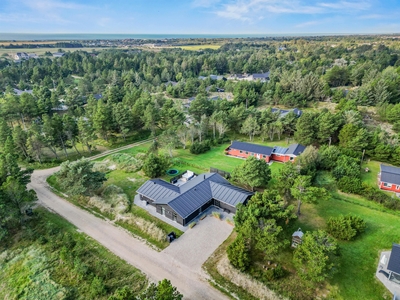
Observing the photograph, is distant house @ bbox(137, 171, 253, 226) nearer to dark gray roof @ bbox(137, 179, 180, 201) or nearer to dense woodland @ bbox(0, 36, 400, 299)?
dark gray roof @ bbox(137, 179, 180, 201)

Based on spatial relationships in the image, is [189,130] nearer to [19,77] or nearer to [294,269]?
[294,269]

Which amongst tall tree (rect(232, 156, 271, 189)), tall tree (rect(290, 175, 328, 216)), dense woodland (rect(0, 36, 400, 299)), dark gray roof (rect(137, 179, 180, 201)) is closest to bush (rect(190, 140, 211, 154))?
dense woodland (rect(0, 36, 400, 299))

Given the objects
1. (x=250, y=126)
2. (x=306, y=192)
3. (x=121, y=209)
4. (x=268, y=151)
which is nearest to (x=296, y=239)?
(x=306, y=192)

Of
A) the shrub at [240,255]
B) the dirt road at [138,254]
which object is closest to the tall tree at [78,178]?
the dirt road at [138,254]

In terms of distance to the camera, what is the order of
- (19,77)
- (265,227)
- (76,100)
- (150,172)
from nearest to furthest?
(265,227)
(150,172)
(76,100)
(19,77)

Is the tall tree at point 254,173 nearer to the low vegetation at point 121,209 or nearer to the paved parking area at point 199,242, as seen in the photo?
the paved parking area at point 199,242

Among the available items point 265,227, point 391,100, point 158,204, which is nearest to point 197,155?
point 158,204
